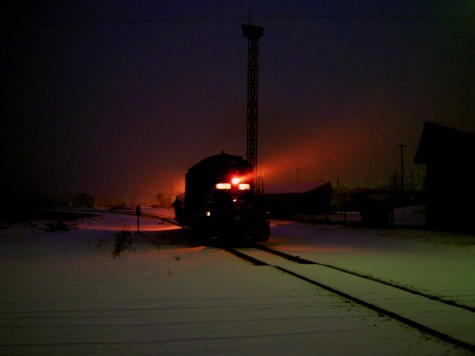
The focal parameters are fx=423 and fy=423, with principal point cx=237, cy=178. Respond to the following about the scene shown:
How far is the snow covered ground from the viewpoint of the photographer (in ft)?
17.8

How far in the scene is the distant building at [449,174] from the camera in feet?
86.3

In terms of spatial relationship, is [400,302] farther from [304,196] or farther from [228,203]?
[304,196]

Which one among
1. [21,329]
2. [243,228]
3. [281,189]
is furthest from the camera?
[281,189]

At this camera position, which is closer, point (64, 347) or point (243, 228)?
point (64, 347)

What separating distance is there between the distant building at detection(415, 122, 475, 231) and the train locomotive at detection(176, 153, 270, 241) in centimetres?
1409

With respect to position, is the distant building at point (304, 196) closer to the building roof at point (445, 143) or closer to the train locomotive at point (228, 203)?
the building roof at point (445, 143)

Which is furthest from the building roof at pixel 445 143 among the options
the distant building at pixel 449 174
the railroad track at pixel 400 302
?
the railroad track at pixel 400 302

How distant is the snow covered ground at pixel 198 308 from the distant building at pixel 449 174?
45.8 ft

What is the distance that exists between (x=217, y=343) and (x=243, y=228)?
14.0 metres

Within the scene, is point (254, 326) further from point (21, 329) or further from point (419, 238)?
point (419, 238)

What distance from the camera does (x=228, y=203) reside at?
64.8ft

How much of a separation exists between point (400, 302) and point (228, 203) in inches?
496

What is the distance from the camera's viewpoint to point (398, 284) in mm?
9469

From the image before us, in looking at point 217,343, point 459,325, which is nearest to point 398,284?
point 459,325
